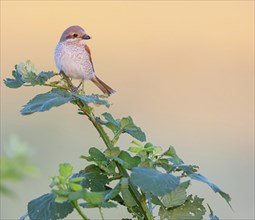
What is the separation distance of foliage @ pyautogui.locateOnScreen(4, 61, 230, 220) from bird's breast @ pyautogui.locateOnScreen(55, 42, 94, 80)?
1793 mm

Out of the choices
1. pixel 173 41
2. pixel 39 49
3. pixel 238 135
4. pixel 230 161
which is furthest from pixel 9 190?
pixel 173 41

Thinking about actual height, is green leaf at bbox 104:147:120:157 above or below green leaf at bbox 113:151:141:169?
above

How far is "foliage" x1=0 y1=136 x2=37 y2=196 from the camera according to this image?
1.76 feet

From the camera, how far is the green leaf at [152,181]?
1.00 m

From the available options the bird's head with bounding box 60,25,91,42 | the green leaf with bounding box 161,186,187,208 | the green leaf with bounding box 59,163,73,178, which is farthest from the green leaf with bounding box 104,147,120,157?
the bird's head with bounding box 60,25,91,42

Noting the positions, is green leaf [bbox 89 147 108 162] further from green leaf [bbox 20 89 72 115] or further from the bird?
the bird

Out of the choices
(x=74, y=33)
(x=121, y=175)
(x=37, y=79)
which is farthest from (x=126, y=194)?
(x=74, y=33)

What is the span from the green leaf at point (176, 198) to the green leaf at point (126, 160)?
0.30 feet

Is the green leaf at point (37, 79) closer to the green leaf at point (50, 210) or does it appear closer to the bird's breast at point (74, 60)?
the green leaf at point (50, 210)

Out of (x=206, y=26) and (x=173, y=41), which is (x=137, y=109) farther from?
(x=206, y=26)

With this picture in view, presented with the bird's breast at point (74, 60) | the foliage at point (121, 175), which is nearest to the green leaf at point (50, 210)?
the foliage at point (121, 175)

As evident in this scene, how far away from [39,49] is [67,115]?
1395 millimetres

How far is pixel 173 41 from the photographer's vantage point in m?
8.59

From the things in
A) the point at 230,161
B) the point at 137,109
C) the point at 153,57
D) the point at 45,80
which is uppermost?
the point at 153,57
